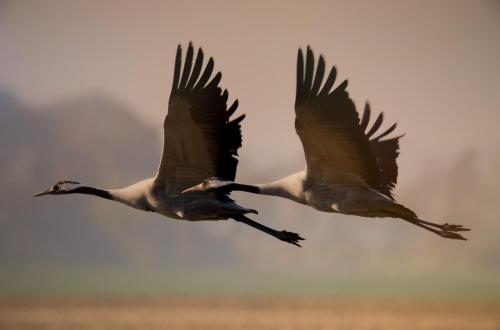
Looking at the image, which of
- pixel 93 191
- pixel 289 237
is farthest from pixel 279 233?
pixel 93 191

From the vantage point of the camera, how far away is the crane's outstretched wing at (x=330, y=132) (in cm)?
511

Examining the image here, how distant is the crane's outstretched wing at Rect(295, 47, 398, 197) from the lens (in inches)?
201

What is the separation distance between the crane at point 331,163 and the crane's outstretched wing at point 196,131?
0.37 feet

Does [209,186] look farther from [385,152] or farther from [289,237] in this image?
[385,152]

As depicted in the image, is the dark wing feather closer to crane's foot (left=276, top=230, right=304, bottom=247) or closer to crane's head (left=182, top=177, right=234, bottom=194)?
crane's foot (left=276, top=230, right=304, bottom=247)

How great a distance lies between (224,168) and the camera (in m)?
5.83

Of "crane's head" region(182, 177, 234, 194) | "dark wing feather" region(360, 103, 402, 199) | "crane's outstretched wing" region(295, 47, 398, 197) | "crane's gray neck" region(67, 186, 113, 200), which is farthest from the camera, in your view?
"crane's gray neck" region(67, 186, 113, 200)

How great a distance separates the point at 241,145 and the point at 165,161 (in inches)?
20.2

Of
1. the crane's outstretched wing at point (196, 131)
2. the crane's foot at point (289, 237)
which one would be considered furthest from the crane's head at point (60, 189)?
A: the crane's foot at point (289, 237)

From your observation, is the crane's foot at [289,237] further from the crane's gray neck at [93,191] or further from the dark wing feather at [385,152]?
the crane's gray neck at [93,191]

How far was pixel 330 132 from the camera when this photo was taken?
523 cm

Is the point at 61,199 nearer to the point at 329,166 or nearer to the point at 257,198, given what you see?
the point at 257,198

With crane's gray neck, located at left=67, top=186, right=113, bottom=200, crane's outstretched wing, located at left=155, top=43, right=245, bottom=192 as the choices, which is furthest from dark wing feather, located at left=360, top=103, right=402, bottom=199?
crane's gray neck, located at left=67, top=186, right=113, bottom=200

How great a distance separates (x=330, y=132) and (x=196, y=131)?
3.05 feet
